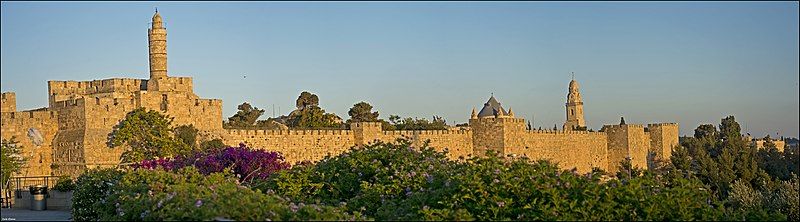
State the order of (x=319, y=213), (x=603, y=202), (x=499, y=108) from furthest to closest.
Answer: (x=499, y=108) → (x=603, y=202) → (x=319, y=213)

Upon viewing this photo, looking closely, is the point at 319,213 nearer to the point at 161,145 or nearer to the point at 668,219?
the point at 668,219

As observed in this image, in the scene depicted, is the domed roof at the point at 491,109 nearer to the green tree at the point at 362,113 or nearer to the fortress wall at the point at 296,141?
the green tree at the point at 362,113

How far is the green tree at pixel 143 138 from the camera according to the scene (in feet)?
81.3

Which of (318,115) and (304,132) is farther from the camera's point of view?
(318,115)

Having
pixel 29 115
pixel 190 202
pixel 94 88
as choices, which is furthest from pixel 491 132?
pixel 190 202

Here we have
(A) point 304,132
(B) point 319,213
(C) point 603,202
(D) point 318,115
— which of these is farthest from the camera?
(D) point 318,115

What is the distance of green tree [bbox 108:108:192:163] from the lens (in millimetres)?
24766

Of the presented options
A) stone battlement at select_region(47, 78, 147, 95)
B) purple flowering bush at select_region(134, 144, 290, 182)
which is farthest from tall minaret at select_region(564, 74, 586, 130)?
purple flowering bush at select_region(134, 144, 290, 182)

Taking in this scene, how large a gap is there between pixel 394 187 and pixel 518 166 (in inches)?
56.6

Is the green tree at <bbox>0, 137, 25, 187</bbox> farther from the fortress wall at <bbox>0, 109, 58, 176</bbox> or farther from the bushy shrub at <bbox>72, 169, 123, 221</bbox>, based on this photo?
the bushy shrub at <bbox>72, 169, 123, 221</bbox>

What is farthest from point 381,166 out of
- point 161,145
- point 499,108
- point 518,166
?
point 499,108

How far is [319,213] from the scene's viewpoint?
313 inches

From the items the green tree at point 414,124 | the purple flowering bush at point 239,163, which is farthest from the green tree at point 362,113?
the purple flowering bush at point 239,163

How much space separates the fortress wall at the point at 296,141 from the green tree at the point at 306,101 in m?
10.1
